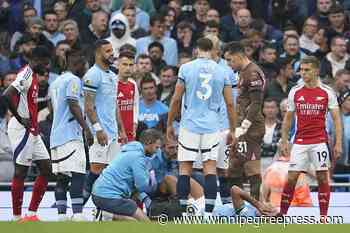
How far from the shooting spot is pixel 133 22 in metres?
23.3

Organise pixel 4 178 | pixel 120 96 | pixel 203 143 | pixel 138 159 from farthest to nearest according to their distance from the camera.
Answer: pixel 4 178, pixel 120 96, pixel 203 143, pixel 138 159

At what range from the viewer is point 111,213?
1582 cm

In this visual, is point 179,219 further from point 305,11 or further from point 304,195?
point 305,11

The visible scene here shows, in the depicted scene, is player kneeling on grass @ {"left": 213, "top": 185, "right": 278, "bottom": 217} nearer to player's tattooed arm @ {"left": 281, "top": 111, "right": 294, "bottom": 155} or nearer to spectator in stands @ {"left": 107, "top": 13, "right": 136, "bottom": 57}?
player's tattooed arm @ {"left": 281, "top": 111, "right": 294, "bottom": 155}


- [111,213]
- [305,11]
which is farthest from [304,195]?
[305,11]

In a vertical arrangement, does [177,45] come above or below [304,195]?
above

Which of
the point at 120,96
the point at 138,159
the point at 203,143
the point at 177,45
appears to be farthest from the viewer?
the point at 177,45

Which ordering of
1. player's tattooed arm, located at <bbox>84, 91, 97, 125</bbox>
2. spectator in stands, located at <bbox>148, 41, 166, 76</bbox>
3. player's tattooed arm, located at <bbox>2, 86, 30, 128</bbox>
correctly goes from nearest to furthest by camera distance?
player's tattooed arm, located at <bbox>2, 86, 30, 128</bbox> → player's tattooed arm, located at <bbox>84, 91, 97, 125</bbox> → spectator in stands, located at <bbox>148, 41, 166, 76</bbox>

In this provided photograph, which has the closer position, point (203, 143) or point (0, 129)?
point (203, 143)

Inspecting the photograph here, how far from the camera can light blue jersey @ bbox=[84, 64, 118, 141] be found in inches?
672

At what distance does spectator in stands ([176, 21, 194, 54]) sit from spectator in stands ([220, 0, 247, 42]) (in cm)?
60

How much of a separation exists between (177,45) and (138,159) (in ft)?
25.7

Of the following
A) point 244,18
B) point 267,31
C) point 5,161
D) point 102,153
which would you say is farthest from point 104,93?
point 267,31

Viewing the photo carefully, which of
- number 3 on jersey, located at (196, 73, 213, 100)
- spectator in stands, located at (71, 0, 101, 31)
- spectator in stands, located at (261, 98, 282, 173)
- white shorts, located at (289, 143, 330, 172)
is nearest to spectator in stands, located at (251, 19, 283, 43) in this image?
spectator in stands, located at (261, 98, 282, 173)
